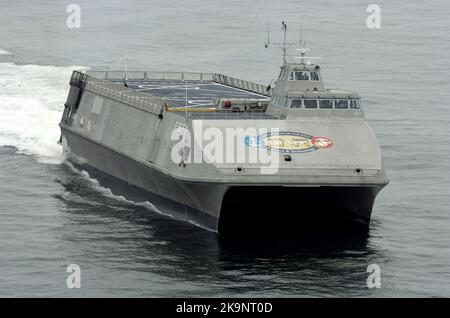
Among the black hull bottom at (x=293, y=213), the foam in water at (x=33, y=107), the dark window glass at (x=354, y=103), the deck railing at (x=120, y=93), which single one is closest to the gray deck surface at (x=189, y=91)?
the deck railing at (x=120, y=93)

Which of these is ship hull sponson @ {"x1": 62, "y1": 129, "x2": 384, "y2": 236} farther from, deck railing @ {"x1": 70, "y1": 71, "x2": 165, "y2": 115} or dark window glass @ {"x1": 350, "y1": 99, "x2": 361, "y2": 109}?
deck railing @ {"x1": 70, "y1": 71, "x2": 165, "y2": 115}

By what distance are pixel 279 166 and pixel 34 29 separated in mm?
98175

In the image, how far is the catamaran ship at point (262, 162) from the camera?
66.0m

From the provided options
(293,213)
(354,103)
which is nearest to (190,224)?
(293,213)

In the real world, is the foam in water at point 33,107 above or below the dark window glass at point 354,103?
below

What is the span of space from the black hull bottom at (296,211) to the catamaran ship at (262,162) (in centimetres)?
6

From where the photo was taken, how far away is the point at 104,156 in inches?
3282

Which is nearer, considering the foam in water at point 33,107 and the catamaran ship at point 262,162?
the catamaran ship at point 262,162

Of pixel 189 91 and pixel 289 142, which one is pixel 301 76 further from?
pixel 189 91

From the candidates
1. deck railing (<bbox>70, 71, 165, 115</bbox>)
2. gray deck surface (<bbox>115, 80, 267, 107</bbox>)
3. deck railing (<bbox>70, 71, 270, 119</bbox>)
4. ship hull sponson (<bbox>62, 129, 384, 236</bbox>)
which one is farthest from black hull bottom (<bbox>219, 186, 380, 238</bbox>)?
gray deck surface (<bbox>115, 80, 267, 107</bbox>)

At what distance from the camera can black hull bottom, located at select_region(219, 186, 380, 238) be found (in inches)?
2606

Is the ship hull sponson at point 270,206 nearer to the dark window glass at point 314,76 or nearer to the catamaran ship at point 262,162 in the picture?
the catamaran ship at point 262,162

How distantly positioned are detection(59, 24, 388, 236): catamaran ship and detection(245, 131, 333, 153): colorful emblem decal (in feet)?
0.19

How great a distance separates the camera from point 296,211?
6744 centimetres
